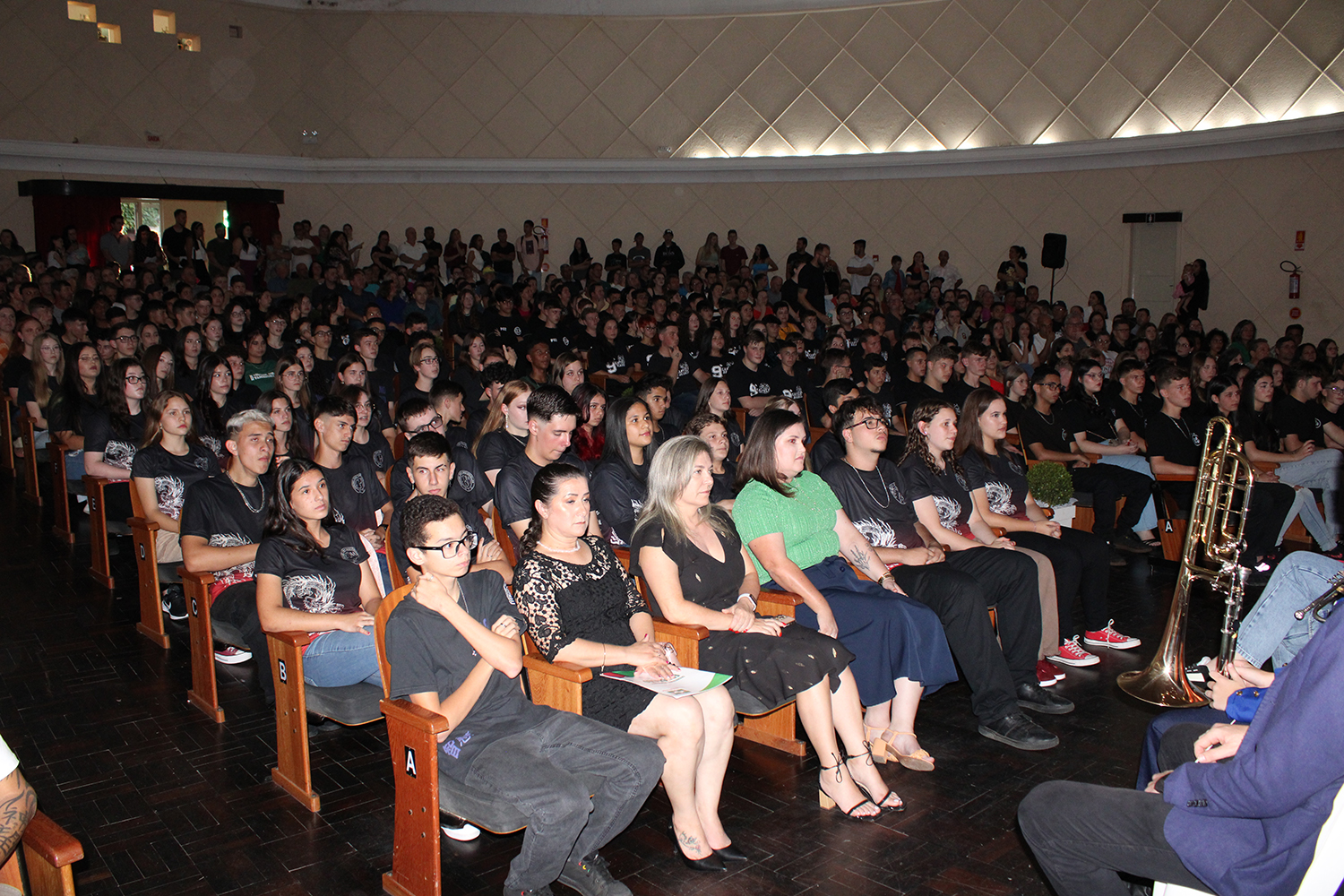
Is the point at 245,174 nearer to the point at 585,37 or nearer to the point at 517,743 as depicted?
the point at 585,37

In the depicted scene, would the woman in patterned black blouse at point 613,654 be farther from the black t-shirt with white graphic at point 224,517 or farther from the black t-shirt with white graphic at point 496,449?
the black t-shirt with white graphic at point 496,449

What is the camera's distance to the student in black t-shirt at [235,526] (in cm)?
378

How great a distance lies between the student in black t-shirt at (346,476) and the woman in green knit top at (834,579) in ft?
5.71

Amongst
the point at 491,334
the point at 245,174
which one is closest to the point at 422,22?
the point at 245,174

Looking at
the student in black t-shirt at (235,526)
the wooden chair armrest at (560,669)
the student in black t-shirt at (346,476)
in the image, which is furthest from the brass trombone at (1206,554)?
the student in black t-shirt at (235,526)

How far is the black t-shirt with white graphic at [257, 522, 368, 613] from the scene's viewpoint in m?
3.34

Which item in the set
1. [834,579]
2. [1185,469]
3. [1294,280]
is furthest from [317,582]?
[1294,280]

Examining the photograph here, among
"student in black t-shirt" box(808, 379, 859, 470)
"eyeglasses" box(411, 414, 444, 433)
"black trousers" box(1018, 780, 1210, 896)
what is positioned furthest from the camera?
"student in black t-shirt" box(808, 379, 859, 470)

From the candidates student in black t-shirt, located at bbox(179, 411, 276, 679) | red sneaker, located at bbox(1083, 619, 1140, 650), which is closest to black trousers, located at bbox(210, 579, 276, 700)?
student in black t-shirt, located at bbox(179, 411, 276, 679)

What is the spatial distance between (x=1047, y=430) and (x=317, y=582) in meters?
4.86

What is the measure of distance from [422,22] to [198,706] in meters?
12.3

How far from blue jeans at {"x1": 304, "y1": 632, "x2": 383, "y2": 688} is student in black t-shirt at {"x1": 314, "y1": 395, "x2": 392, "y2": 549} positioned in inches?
41.7

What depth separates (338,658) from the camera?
3.22 meters

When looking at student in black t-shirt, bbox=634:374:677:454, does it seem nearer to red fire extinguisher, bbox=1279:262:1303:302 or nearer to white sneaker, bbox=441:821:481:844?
white sneaker, bbox=441:821:481:844
